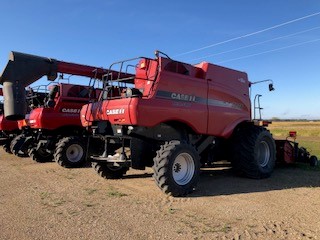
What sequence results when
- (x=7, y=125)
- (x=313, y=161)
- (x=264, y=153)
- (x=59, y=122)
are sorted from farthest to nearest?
(x=7, y=125), (x=59, y=122), (x=313, y=161), (x=264, y=153)

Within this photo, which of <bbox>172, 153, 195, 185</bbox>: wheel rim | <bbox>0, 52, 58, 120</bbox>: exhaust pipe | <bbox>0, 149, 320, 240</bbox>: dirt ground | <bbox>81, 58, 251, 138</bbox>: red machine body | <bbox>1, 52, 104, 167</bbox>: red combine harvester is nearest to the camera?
<bbox>0, 149, 320, 240</bbox>: dirt ground

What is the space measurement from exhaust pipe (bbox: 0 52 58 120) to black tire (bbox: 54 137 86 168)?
263 centimetres

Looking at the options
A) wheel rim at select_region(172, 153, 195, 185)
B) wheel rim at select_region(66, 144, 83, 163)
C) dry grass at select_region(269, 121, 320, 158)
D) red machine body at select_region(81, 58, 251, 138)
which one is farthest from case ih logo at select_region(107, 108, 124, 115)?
dry grass at select_region(269, 121, 320, 158)

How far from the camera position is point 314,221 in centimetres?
579

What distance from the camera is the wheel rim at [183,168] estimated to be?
307 inches

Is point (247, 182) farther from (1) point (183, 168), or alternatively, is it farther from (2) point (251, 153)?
Answer: (1) point (183, 168)

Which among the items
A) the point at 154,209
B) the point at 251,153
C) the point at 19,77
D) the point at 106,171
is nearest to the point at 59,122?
the point at 19,77

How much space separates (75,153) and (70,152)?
0.61 feet

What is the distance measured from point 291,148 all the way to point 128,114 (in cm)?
639

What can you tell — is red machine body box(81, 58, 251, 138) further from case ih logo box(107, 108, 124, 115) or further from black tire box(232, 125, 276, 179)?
black tire box(232, 125, 276, 179)

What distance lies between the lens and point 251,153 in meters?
9.47

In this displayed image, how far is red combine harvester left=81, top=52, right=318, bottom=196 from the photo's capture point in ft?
24.9

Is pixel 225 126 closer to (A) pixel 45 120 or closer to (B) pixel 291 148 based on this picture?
(B) pixel 291 148

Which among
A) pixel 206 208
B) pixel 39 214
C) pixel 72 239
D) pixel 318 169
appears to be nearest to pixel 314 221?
pixel 206 208
